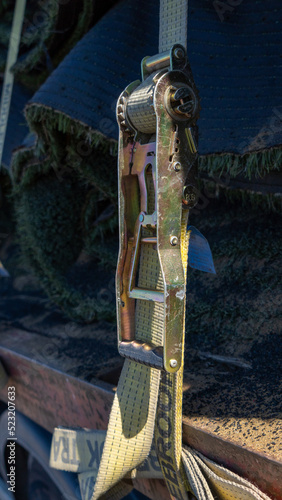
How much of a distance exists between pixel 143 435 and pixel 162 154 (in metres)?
0.45

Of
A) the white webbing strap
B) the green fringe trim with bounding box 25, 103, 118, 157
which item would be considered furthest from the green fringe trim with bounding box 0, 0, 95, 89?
the white webbing strap

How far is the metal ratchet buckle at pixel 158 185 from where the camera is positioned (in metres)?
0.67

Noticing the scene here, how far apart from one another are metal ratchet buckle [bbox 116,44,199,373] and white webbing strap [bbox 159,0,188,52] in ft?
0.13

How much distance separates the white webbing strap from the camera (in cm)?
73

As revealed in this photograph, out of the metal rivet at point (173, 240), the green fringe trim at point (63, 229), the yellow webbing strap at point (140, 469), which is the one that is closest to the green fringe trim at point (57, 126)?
the green fringe trim at point (63, 229)

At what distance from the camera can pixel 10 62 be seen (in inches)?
69.7

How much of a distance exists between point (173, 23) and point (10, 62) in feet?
4.00

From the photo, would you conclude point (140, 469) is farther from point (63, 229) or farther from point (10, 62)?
point (10, 62)

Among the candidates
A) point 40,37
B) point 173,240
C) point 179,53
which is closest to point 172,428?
point 173,240

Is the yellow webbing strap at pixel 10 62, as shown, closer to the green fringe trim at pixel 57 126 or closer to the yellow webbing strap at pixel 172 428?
the green fringe trim at pixel 57 126

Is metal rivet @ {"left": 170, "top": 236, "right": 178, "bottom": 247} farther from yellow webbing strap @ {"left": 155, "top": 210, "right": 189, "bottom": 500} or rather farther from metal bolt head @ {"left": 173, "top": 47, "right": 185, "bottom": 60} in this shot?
metal bolt head @ {"left": 173, "top": 47, "right": 185, "bottom": 60}

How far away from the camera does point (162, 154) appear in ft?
2.22

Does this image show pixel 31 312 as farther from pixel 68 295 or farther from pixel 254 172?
pixel 254 172

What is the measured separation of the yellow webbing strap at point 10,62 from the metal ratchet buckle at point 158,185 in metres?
0.97
